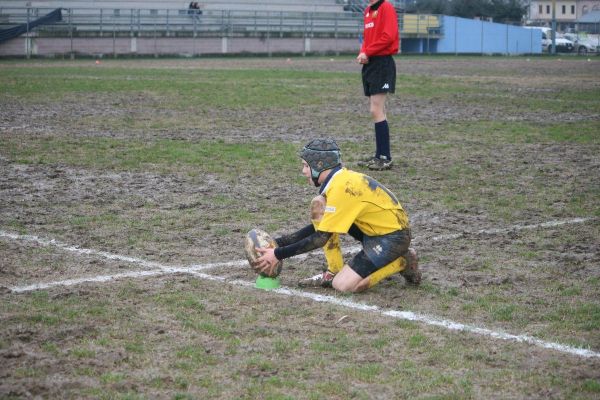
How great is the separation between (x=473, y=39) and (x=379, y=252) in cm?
5890

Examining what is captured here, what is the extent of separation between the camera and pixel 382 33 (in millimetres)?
12367

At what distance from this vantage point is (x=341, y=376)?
195 inches

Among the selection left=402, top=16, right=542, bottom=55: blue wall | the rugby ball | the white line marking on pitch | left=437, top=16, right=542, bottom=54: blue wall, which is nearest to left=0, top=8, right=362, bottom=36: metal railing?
left=402, top=16, right=542, bottom=55: blue wall

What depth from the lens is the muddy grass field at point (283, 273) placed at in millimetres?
4996

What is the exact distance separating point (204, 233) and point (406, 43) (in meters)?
56.6

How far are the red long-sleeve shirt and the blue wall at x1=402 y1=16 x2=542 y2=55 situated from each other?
51.2 m

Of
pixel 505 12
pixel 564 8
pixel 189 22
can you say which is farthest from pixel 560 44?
pixel 564 8

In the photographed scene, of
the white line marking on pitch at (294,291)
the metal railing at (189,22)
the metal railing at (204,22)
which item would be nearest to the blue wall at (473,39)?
the metal railing at (204,22)

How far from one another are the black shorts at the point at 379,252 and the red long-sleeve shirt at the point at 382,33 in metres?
5.97

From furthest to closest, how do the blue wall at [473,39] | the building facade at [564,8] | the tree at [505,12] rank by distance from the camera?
the building facade at [564,8], the tree at [505,12], the blue wall at [473,39]

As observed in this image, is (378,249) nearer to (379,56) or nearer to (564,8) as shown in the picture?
(379,56)

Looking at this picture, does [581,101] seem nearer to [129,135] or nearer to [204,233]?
[129,135]

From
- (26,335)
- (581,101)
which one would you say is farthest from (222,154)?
(581,101)

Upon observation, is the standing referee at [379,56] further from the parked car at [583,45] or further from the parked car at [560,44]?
the parked car at [560,44]
